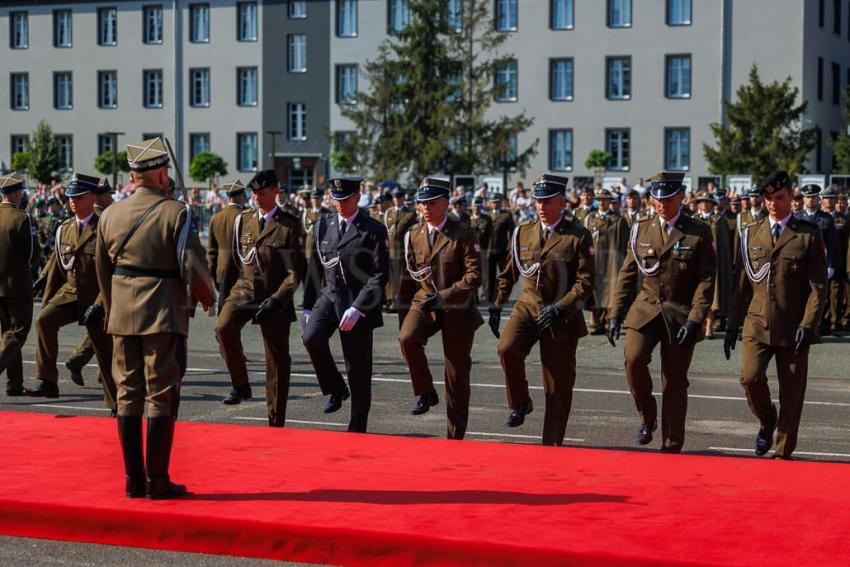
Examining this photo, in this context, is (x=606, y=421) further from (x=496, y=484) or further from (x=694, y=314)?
(x=496, y=484)

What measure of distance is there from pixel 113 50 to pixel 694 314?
59771mm

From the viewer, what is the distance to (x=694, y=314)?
9625 millimetres

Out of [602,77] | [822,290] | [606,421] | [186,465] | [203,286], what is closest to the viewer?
[203,286]

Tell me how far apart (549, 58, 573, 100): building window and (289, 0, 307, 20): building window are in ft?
40.4

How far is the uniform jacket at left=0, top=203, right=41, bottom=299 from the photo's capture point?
12359 millimetres

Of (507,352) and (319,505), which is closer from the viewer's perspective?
(319,505)

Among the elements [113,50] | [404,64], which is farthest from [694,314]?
[113,50]

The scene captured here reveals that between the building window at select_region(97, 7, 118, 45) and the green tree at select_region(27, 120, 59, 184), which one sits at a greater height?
the building window at select_region(97, 7, 118, 45)

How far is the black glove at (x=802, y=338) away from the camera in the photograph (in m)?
9.41

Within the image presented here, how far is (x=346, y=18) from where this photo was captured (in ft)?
205

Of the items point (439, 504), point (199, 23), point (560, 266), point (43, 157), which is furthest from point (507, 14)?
point (439, 504)

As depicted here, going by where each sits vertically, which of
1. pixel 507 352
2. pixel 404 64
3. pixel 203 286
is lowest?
pixel 507 352

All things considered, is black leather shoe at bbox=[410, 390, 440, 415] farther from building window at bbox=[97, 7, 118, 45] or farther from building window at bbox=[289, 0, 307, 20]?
building window at bbox=[97, 7, 118, 45]

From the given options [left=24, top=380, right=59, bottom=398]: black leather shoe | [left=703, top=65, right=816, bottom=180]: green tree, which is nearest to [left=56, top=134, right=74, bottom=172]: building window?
[left=703, top=65, right=816, bottom=180]: green tree
